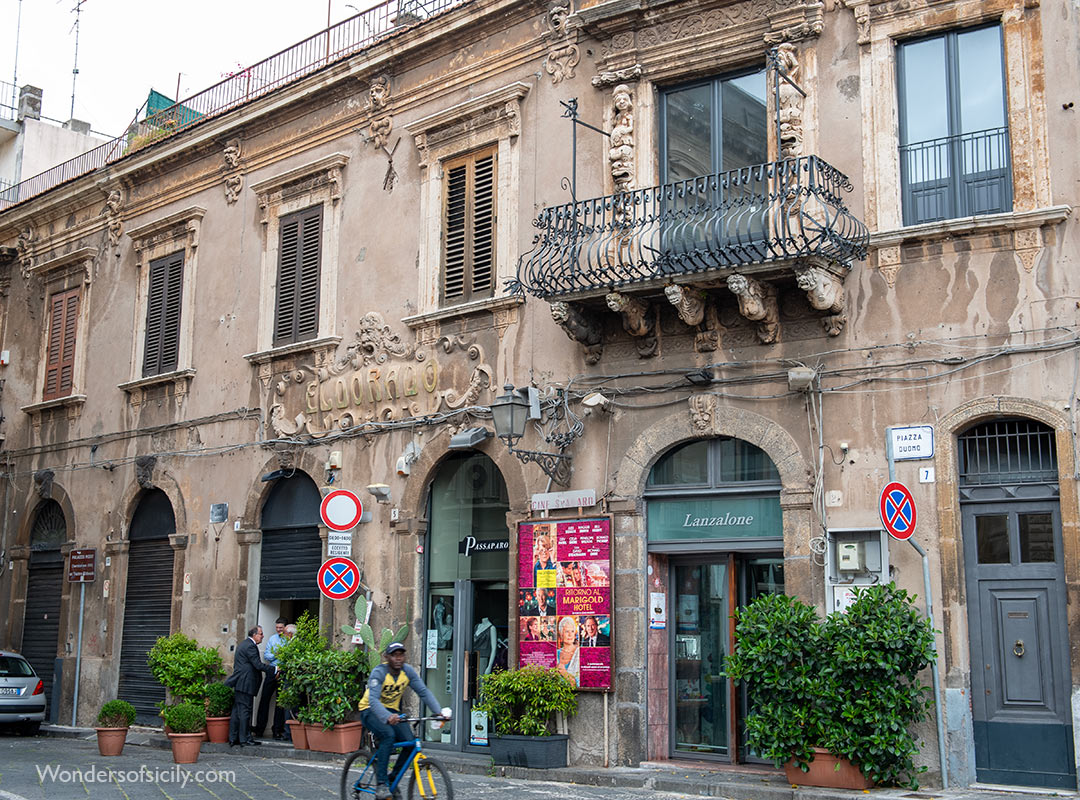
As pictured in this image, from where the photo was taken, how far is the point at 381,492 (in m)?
16.0

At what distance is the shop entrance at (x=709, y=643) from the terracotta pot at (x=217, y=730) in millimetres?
6535

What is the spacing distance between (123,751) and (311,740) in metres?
3.16

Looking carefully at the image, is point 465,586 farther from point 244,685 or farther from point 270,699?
point 270,699

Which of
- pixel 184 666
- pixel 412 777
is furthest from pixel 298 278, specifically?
pixel 412 777

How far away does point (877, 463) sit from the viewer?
11.9m

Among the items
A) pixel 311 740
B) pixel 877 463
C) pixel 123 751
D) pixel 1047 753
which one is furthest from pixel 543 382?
pixel 123 751

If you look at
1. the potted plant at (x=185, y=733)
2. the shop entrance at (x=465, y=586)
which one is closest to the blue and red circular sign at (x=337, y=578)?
the shop entrance at (x=465, y=586)

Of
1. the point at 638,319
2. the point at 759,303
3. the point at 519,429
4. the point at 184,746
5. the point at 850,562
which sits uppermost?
the point at 638,319

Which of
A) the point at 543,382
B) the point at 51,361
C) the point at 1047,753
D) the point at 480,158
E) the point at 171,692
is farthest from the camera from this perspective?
the point at 51,361

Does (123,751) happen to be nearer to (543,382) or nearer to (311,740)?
(311,740)

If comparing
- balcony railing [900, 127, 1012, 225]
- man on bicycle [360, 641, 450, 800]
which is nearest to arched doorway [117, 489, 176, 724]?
man on bicycle [360, 641, 450, 800]

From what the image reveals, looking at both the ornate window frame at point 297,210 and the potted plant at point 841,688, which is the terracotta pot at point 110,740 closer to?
the ornate window frame at point 297,210

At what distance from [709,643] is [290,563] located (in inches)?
273

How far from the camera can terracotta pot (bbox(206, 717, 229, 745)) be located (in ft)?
53.6
